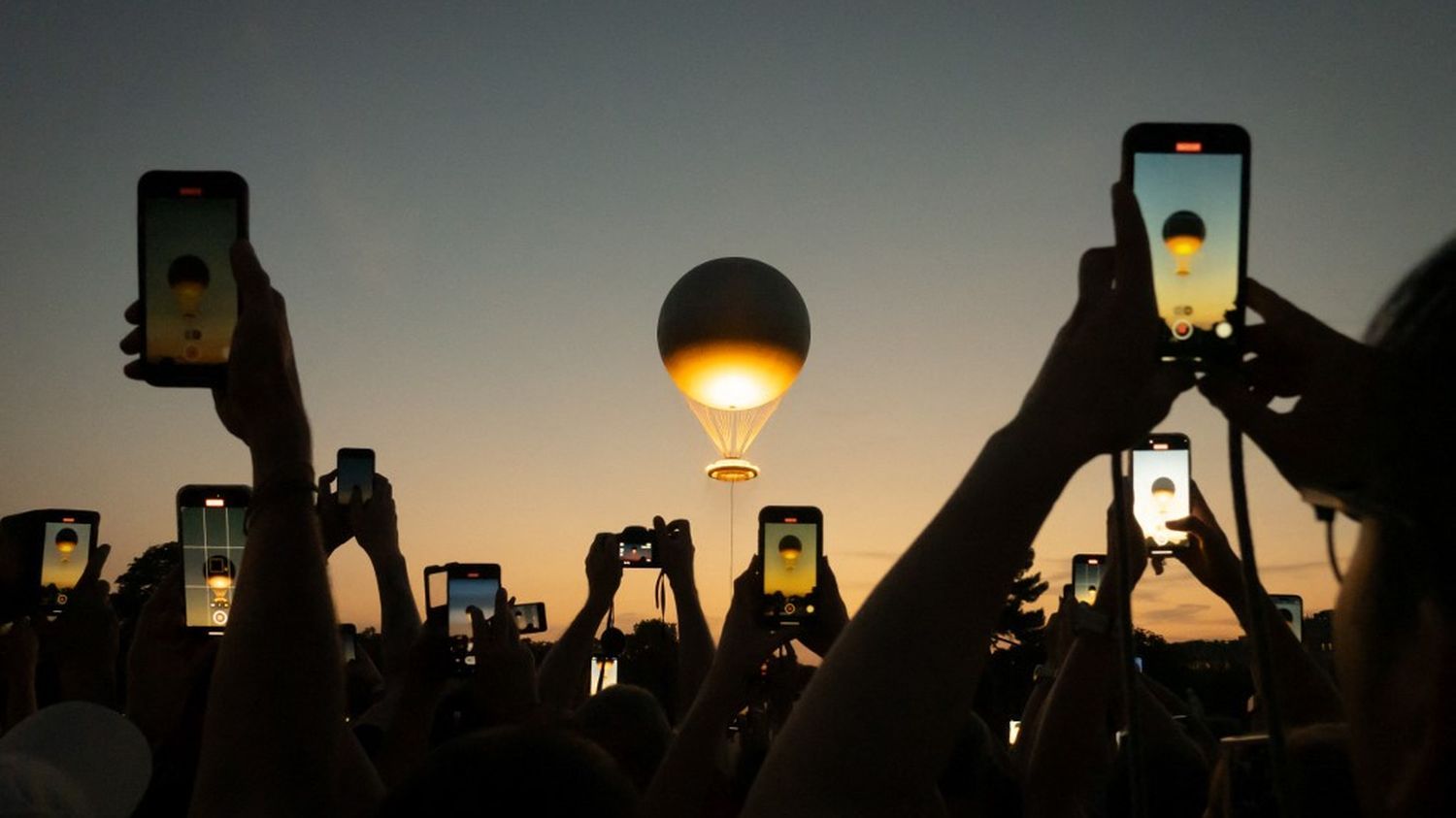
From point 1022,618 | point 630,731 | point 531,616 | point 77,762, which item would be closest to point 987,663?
point 77,762

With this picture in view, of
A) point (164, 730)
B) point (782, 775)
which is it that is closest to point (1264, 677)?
point (782, 775)

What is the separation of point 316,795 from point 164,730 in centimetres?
262

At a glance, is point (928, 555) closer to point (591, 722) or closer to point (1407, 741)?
point (1407, 741)

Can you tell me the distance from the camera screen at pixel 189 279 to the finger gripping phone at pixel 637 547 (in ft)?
22.2

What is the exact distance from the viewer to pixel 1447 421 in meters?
1.21

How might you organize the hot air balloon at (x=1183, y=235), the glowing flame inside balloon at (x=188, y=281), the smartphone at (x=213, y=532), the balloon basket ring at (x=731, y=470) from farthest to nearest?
1. the balloon basket ring at (x=731, y=470)
2. the smartphone at (x=213, y=532)
3. the glowing flame inside balloon at (x=188, y=281)
4. the hot air balloon at (x=1183, y=235)

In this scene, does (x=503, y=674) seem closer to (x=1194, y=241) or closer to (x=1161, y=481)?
(x=1161, y=481)

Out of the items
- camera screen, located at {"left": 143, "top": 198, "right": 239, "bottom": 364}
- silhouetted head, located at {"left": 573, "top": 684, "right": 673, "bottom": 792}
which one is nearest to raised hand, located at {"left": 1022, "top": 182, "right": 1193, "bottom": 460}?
camera screen, located at {"left": 143, "top": 198, "right": 239, "bottom": 364}

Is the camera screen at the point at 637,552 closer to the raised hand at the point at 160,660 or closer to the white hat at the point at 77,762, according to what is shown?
the raised hand at the point at 160,660

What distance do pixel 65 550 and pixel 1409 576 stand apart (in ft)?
26.0

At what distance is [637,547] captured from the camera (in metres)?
10.0

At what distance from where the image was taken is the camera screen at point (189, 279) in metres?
2.97

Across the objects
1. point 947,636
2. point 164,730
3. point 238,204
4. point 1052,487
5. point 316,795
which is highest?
point 238,204

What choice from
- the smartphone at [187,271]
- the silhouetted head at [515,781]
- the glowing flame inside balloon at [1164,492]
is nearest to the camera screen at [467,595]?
the glowing flame inside balloon at [1164,492]
